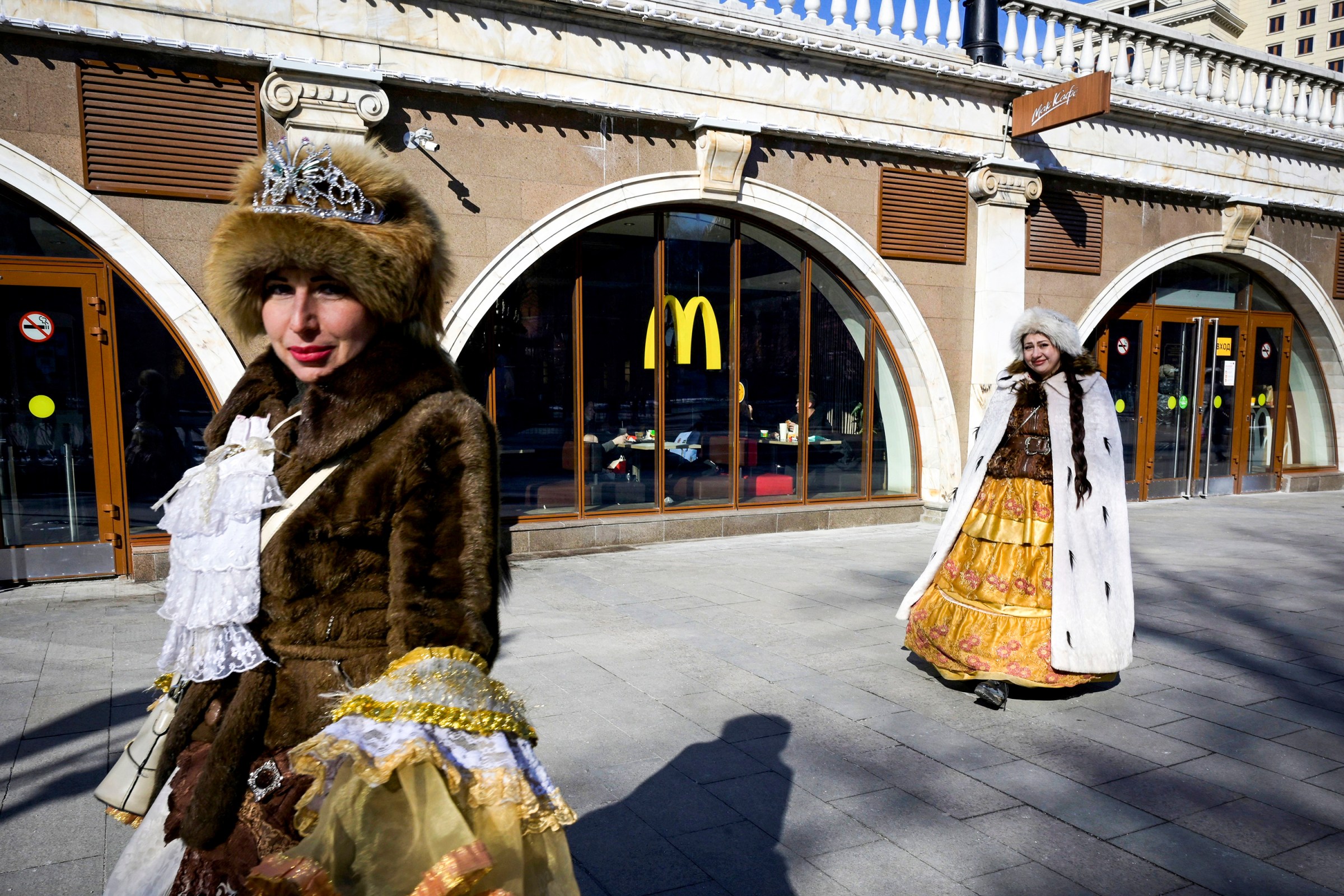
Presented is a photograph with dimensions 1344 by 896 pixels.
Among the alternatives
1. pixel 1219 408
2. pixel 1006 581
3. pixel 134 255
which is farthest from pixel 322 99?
pixel 1219 408

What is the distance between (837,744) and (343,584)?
2.97 m

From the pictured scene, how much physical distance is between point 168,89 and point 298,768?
7112 millimetres

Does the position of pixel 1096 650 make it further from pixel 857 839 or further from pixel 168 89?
pixel 168 89

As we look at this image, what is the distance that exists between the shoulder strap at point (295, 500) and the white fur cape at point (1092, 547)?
3.88 m

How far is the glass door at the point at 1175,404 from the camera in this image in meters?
12.8

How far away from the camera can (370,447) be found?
1.72 meters

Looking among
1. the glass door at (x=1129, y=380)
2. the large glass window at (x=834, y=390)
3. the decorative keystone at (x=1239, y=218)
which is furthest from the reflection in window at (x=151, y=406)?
the decorative keystone at (x=1239, y=218)

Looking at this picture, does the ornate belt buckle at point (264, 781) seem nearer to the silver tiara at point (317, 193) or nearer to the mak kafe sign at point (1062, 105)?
the silver tiara at point (317, 193)

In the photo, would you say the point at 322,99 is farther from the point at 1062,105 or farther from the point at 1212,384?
the point at 1212,384

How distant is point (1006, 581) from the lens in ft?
15.5

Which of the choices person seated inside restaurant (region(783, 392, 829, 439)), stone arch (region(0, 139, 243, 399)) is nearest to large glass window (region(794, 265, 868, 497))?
person seated inside restaurant (region(783, 392, 829, 439))

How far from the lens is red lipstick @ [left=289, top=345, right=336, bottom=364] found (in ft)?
5.82

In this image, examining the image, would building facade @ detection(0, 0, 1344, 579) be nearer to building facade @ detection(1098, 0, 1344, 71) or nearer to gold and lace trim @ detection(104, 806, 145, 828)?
gold and lace trim @ detection(104, 806, 145, 828)

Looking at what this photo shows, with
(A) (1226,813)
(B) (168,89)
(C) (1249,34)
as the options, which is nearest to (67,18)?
(B) (168,89)
